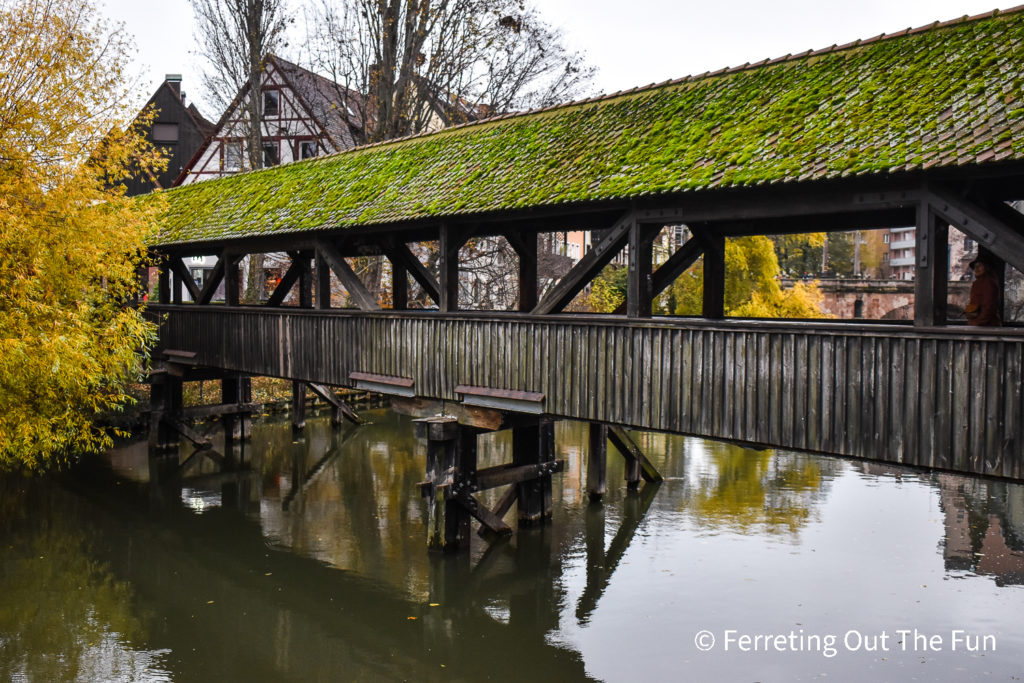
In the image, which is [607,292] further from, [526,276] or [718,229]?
[718,229]

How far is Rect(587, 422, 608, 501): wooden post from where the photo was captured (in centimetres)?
1141

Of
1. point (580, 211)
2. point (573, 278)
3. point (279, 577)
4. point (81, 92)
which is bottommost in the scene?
point (279, 577)

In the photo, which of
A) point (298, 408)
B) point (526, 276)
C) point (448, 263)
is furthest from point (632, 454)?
point (298, 408)

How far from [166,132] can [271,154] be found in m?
9.00

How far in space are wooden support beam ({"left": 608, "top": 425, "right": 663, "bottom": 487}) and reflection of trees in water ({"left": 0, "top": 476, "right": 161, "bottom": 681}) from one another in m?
6.76

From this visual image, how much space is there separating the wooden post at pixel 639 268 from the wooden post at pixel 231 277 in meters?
7.56

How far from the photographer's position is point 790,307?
24.1 metres

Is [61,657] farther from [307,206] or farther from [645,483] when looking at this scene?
[645,483]

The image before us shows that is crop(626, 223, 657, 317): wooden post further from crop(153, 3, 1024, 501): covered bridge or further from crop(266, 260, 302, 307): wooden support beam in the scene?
crop(266, 260, 302, 307): wooden support beam

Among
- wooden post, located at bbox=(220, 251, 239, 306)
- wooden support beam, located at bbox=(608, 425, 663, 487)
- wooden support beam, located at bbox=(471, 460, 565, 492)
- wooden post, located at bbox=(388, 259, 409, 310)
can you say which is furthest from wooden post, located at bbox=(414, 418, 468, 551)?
wooden post, located at bbox=(220, 251, 239, 306)

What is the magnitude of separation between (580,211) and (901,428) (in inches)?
145

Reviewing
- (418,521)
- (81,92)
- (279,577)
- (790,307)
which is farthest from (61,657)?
(790,307)

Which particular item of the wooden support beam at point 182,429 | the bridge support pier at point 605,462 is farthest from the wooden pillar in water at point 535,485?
the wooden support beam at point 182,429

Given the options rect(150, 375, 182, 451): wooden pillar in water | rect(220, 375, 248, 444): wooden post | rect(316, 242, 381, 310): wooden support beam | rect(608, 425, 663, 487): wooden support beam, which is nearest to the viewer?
rect(316, 242, 381, 310): wooden support beam
